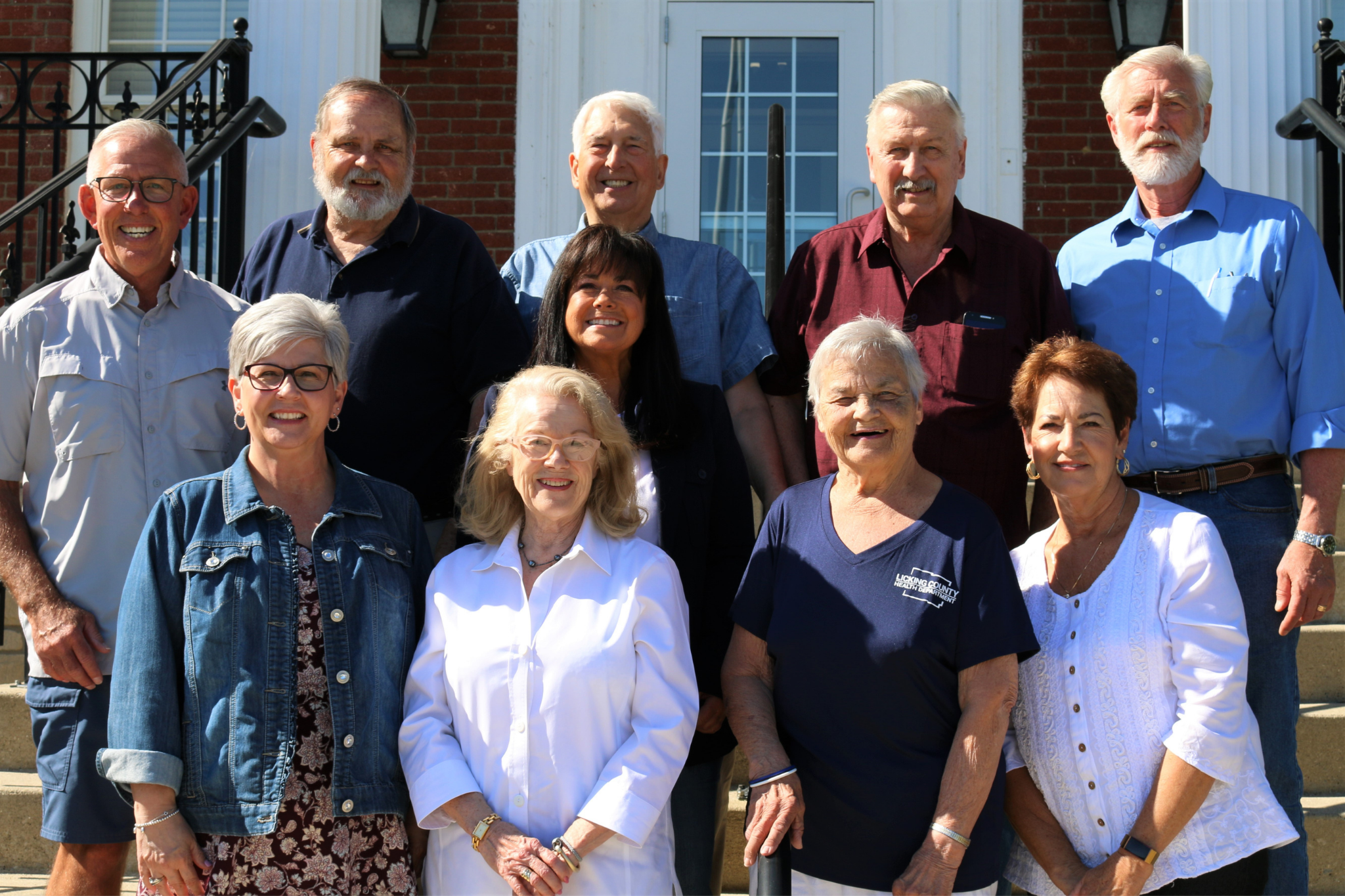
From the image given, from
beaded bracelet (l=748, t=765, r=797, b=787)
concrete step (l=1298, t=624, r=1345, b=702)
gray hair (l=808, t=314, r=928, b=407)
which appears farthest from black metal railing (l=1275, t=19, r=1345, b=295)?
beaded bracelet (l=748, t=765, r=797, b=787)

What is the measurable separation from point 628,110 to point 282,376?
1303mm

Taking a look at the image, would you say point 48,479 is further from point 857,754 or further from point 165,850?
point 857,754

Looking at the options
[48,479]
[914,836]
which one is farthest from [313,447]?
[914,836]

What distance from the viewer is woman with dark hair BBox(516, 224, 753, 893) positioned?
2.57 m

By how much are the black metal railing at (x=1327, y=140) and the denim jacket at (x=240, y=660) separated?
3.93m

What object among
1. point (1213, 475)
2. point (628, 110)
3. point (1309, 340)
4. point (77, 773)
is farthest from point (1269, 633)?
point (77, 773)

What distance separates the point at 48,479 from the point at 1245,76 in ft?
15.2

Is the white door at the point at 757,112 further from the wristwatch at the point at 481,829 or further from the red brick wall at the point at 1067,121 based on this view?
the wristwatch at the point at 481,829

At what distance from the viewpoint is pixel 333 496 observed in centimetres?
241

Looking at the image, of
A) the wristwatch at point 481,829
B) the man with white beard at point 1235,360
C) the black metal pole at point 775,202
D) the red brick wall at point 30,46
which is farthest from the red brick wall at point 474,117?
the wristwatch at point 481,829

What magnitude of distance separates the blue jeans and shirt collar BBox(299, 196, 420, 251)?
2.08 metres

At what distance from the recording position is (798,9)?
580 centimetres

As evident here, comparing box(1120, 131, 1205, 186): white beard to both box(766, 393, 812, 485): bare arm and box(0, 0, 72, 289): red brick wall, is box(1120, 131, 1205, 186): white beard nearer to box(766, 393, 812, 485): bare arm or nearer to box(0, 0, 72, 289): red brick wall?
box(766, 393, 812, 485): bare arm

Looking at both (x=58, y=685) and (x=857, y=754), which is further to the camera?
(x=58, y=685)
